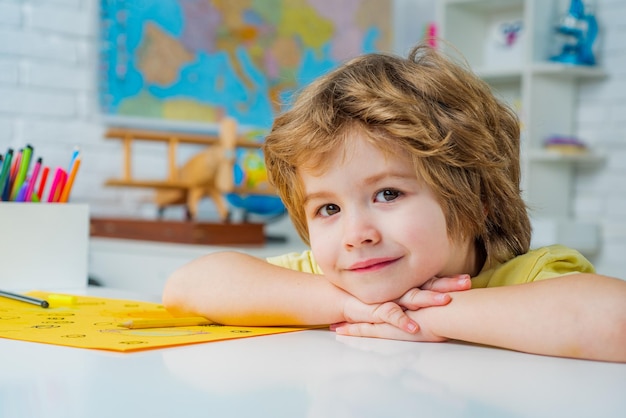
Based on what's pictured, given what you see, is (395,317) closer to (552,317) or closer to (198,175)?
(552,317)

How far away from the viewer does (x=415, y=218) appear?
69 centimetres

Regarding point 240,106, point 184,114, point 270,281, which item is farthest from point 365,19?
point 270,281

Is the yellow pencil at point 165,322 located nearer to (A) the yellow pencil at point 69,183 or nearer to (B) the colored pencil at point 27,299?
(B) the colored pencil at point 27,299

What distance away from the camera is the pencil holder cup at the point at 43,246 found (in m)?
1.10

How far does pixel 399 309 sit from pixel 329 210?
11 centimetres

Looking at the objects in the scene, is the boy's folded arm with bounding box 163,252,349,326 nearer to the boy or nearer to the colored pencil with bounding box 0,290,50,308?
the boy

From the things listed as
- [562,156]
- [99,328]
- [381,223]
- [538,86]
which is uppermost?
[538,86]

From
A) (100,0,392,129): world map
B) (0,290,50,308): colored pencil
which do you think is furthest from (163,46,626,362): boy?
(100,0,392,129): world map

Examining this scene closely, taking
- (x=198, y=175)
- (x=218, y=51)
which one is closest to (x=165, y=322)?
(x=198, y=175)

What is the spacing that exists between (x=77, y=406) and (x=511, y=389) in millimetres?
258

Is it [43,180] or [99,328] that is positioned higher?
[43,180]

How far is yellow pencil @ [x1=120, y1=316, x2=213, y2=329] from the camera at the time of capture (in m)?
0.73

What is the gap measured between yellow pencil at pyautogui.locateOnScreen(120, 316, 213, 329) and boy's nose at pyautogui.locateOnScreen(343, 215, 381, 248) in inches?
7.7

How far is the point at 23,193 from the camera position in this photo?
1.13 meters
